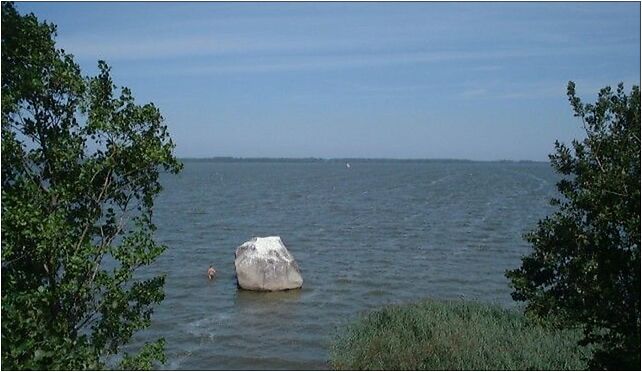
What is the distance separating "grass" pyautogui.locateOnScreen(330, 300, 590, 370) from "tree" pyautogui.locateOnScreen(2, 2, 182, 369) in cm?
1181

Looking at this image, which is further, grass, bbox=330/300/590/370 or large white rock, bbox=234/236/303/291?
large white rock, bbox=234/236/303/291

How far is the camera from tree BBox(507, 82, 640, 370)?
1109 cm

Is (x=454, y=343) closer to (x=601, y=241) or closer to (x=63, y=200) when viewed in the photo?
(x=601, y=241)

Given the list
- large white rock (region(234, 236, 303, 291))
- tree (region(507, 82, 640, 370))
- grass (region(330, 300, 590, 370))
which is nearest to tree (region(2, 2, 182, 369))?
tree (region(507, 82, 640, 370))

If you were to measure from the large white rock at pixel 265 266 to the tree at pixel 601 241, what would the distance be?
74.5 feet

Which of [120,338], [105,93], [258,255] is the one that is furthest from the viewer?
[258,255]

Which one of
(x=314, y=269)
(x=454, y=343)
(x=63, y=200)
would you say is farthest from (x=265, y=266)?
(x=63, y=200)

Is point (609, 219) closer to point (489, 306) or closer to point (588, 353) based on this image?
point (588, 353)

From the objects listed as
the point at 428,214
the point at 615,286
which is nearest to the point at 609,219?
the point at 615,286

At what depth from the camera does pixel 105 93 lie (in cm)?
1252

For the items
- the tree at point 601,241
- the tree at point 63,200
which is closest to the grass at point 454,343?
the tree at point 601,241

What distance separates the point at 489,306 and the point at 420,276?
9.82 meters

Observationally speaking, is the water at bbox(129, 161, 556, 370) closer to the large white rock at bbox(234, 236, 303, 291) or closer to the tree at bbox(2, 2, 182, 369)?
the large white rock at bbox(234, 236, 303, 291)

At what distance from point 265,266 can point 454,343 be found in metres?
14.2
